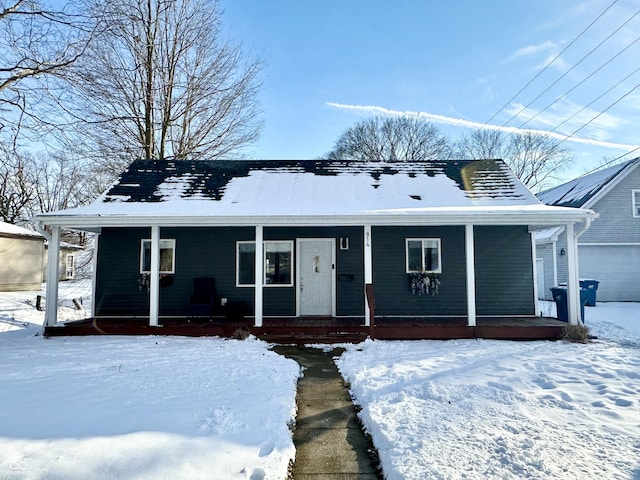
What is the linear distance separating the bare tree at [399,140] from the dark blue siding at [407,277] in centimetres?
2112

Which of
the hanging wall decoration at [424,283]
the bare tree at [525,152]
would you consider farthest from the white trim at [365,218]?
the bare tree at [525,152]

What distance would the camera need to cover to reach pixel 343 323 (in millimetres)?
8328

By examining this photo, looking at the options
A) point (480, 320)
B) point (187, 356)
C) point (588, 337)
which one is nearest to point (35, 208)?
point (187, 356)

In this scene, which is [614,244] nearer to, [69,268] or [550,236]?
[550,236]

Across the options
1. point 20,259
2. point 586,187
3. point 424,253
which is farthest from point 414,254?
point 20,259

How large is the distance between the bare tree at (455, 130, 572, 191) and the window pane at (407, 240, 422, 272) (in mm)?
24810

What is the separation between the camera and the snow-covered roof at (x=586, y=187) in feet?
48.3

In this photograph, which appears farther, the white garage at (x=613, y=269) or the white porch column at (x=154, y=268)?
the white garage at (x=613, y=269)

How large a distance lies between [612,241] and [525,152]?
19326mm

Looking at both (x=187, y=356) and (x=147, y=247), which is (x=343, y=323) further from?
(x=147, y=247)

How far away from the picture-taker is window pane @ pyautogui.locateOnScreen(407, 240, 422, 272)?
31.3 ft

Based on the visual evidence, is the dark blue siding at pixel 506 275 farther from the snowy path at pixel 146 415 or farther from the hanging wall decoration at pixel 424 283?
the snowy path at pixel 146 415

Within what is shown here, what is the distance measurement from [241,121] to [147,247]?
10.5 metres

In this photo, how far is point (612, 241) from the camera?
47.9 feet
